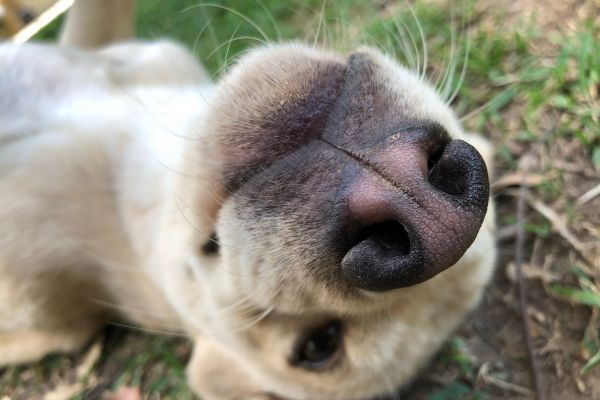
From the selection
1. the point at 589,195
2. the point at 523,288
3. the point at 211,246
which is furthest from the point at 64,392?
the point at 589,195

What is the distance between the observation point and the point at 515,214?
3.09 m

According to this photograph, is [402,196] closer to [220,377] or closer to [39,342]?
[220,377]

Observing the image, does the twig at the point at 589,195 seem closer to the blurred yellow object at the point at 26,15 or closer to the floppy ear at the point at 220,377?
the floppy ear at the point at 220,377

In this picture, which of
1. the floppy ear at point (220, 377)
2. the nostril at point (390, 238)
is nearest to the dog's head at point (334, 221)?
the nostril at point (390, 238)

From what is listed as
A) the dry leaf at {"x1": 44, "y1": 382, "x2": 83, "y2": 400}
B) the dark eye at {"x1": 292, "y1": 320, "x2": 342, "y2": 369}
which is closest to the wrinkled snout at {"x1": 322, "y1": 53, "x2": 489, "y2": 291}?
the dark eye at {"x1": 292, "y1": 320, "x2": 342, "y2": 369}

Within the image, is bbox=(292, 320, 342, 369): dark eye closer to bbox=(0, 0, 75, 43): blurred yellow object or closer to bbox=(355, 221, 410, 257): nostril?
bbox=(355, 221, 410, 257): nostril

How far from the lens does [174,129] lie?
2.37 meters

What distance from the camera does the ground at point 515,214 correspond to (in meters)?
2.70

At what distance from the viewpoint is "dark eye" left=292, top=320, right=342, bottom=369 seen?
1.96 m

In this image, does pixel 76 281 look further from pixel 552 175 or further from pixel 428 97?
pixel 552 175

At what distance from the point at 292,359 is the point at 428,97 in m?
1.10

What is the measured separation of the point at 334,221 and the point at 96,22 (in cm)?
312

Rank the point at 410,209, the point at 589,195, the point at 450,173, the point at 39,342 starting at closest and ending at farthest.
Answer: the point at 410,209, the point at 450,173, the point at 589,195, the point at 39,342

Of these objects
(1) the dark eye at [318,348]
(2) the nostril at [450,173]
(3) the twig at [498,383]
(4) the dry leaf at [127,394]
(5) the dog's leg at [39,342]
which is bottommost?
(3) the twig at [498,383]
